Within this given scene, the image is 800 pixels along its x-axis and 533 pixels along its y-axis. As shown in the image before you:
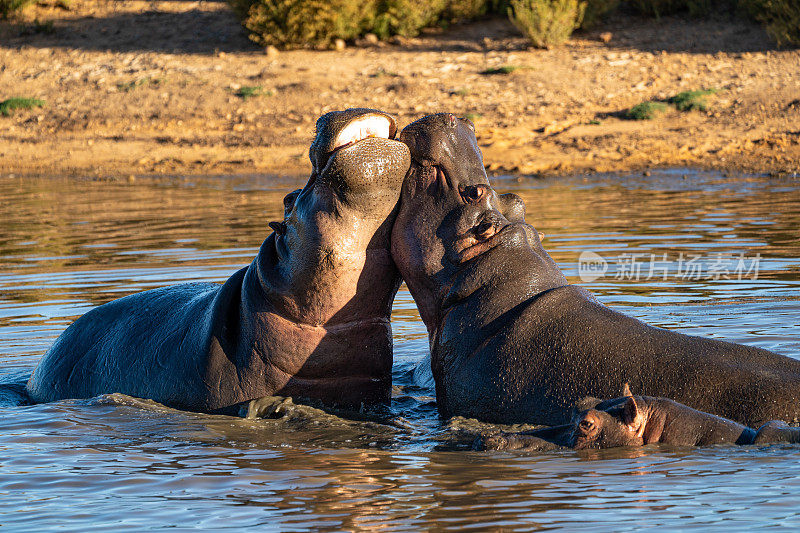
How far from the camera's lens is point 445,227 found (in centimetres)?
516

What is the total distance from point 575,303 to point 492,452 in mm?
832

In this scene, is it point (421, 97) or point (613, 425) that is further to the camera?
point (421, 97)

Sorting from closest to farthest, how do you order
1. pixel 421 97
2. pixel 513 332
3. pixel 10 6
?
pixel 513 332, pixel 421 97, pixel 10 6

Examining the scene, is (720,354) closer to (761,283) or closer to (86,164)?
(761,283)

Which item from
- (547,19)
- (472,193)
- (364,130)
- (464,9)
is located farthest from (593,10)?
(364,130)

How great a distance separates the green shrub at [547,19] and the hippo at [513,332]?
17.4 meters

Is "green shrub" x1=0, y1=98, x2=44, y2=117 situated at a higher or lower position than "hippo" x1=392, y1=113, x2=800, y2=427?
higher

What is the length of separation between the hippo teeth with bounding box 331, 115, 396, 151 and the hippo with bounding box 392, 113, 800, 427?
17cm

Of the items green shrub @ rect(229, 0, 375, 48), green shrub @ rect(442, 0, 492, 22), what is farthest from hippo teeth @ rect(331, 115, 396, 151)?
green shrub @ rect(442, 0, 492, 22)

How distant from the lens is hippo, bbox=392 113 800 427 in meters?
Answer: 4.75

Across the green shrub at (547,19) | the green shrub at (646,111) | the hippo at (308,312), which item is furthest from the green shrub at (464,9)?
the hippo at (308,312)

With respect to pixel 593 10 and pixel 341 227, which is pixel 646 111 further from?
pixel 341 227

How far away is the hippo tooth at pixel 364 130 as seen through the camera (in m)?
4.96

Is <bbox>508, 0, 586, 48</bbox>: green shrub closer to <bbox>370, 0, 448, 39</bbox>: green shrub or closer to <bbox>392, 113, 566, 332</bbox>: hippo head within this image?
<bbox>370, 0, 448, 39</bbox>: green shrub
